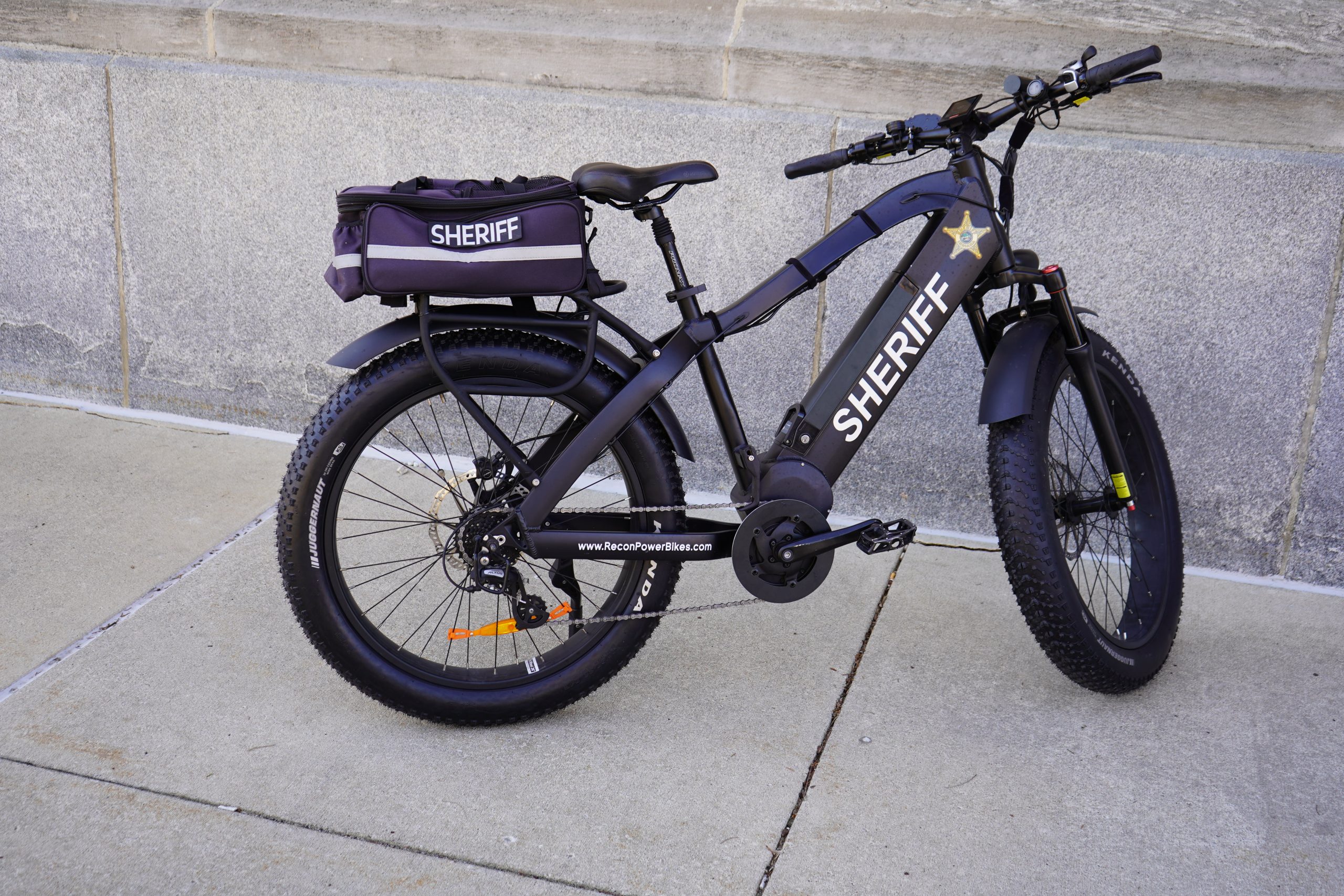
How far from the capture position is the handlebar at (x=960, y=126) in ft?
8.16

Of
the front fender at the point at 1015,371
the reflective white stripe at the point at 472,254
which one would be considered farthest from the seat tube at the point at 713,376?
the front fender at the point at 1015,371

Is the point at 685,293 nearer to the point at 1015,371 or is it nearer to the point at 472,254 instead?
Answer: the point at 472,254

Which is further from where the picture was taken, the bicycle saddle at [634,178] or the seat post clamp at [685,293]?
the seat post clamp at [685,293]

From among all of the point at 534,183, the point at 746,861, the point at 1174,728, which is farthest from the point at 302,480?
the point at 1174,728

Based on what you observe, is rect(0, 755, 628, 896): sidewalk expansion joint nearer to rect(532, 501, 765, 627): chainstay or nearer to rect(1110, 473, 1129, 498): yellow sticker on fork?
rect(532, 501, 765, 627): chainstay

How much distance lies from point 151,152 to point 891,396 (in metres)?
2.88

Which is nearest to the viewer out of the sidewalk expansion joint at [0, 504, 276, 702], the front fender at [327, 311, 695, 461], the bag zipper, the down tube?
the bag zipper

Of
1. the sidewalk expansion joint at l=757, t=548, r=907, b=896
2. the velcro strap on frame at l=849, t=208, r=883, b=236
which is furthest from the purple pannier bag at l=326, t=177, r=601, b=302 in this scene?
the sidewalk expansion joint at l=757, t=548, r=907, b=896

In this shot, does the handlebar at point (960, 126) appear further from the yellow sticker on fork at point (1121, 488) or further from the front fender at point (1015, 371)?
the yellow sticker on fork at point (1121, 488)

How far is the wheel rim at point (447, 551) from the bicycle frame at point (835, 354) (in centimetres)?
11

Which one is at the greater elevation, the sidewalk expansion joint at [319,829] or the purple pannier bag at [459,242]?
the purple pannier bag at [459,242]

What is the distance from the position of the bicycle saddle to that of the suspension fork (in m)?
0.88

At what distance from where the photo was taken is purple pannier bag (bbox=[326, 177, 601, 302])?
2465mm

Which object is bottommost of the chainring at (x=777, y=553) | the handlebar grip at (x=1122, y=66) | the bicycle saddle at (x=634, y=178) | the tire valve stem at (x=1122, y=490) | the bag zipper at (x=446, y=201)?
the chainring at (x=777, y=553)
